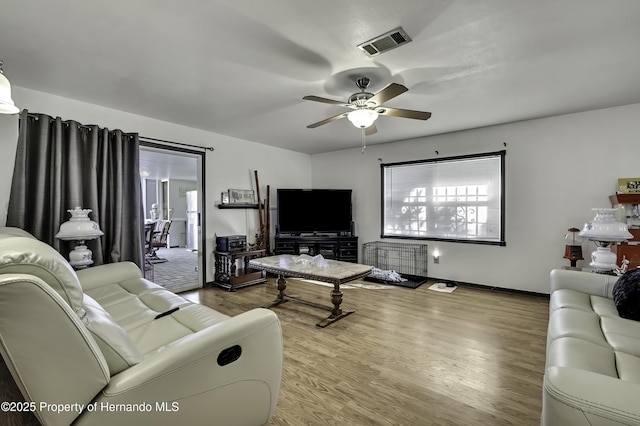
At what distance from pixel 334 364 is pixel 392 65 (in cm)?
240

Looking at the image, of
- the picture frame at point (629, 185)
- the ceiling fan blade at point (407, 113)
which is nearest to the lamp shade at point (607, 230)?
the picture frame at point (629, 185)

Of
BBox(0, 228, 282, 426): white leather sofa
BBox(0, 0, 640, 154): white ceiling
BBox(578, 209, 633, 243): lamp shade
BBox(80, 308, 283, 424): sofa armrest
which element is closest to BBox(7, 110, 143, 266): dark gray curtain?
BBox(0, 0, 640, 154): white ceiling

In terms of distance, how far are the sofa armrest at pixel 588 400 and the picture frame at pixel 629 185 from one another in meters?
3.49

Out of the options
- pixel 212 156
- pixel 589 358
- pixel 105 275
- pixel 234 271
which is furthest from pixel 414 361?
pixel 212 156

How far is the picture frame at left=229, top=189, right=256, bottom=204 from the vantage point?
185 inches

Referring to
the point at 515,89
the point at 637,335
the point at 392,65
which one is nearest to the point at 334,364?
the point at 637,335

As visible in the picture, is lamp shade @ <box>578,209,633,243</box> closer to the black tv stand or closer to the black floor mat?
the black floor mat

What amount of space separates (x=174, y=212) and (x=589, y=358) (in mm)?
9639

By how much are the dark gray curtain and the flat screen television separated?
2356mm

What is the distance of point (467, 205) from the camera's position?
4.37m

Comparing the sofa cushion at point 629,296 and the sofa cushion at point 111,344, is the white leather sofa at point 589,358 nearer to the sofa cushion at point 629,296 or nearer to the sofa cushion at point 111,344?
the sofa cushion at point 629,296

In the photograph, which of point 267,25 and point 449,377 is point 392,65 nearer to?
point 267,25

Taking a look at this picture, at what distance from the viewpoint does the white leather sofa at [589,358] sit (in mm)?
841

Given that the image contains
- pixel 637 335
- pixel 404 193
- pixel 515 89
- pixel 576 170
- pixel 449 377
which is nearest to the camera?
pixel 637 335
